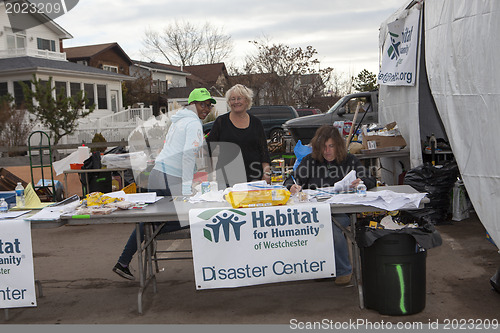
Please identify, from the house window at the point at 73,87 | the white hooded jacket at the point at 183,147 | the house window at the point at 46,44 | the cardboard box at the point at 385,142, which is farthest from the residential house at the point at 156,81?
the white hooded jacket at the point at 183,147

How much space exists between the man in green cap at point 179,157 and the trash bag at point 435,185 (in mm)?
3814

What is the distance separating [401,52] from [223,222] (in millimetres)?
5258

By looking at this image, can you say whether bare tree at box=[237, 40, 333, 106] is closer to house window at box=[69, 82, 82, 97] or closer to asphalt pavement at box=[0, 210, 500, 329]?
house window at box=[69, 82, 82, 97]

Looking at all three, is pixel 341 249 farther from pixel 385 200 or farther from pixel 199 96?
pixel 199 96

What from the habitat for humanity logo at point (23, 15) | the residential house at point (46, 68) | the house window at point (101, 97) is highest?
the habitat for humanity logo at point (23, 15)

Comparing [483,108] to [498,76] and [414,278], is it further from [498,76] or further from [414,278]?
[414,278]

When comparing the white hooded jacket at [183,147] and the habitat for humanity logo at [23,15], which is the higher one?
the habitat for humanity logo at [23,15]

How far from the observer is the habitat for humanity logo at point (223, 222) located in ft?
13.9

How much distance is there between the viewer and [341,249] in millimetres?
4832

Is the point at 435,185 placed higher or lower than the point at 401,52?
lower

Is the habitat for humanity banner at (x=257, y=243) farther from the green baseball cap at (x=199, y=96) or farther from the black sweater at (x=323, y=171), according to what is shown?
the green baseball cap at (x=199, y=96)

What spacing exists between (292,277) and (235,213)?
2.30ft

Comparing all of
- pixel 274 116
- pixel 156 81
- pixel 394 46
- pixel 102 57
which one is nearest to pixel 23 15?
pixel 102 57

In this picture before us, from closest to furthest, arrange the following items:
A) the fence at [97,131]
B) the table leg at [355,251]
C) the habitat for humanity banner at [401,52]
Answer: the table leg at [355,251] < the habitat for humanity banner at [401,52] < the fence at [97,131]
